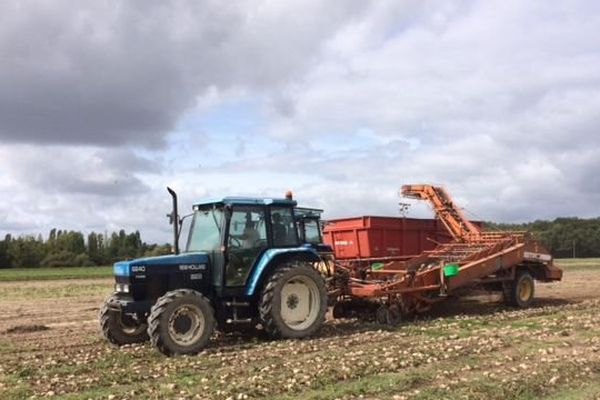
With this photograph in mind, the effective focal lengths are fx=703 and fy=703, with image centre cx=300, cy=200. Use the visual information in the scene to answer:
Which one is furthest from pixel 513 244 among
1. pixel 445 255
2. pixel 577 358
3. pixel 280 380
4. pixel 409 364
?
pixel 280 380

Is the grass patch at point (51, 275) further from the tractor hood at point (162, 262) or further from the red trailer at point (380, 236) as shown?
the tractor hood at point (162, 262)

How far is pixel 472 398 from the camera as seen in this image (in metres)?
7.72

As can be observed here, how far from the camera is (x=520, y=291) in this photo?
18.3 metres

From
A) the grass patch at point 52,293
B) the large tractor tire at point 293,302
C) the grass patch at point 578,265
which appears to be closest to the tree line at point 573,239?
the grass patch at point 578,265

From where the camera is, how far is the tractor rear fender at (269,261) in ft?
40.7

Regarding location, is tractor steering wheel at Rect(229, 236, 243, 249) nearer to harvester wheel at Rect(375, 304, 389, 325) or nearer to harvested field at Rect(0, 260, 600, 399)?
harvested field at Rect(0, 260, 600, 399)

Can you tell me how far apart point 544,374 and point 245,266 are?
554 cm

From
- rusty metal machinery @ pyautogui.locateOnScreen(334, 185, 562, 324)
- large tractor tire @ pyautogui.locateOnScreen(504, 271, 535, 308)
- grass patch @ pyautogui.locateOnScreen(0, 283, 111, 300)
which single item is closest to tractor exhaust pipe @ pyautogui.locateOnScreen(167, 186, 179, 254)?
rusty metal machinery @ pyautogui.locateOnScreen(334, 185, 562, 324)

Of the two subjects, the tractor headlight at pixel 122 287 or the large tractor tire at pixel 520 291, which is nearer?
the tractor headlight at pixel 122 287

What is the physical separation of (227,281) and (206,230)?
1087mm

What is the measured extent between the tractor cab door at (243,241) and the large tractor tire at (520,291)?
816 cm

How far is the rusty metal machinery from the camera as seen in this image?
49.8ft

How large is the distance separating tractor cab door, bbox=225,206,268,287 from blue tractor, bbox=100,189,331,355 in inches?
0.7

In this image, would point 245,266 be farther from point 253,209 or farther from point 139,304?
point 139,304
